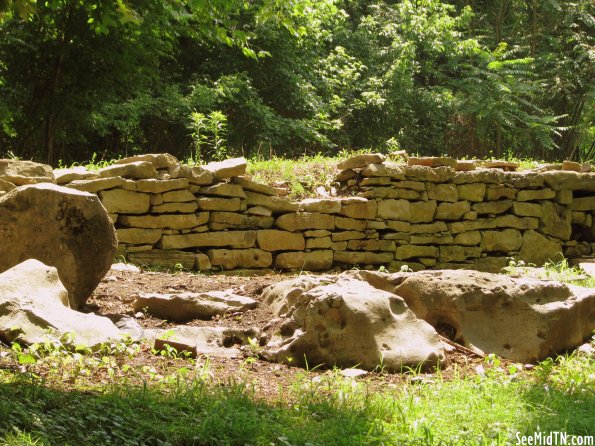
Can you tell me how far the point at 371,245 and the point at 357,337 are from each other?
15.2ft

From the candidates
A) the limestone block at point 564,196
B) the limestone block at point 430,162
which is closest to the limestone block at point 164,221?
the limestone block at point 430,162

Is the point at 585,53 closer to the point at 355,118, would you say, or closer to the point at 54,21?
the point at 355,118

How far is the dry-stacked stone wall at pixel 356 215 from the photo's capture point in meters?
7.79

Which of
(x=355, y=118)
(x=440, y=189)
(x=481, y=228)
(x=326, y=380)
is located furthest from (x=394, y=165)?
(x=355, y=118)

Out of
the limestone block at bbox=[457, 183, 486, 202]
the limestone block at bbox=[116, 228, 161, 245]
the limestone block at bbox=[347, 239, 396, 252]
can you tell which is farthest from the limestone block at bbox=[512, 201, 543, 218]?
the limestone block at bbox=[116, 228, 161, 245]

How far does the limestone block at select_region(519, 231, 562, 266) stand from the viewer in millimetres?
9445

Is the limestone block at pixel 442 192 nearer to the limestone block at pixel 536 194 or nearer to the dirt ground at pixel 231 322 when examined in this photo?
the limestone block at pixel 536 194

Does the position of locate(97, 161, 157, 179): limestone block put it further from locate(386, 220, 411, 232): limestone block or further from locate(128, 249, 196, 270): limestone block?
locate(386, 220, 411, 232): limestone block

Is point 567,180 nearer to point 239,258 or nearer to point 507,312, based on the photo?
point 239,258

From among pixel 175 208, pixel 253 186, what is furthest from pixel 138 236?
pixel 253 186

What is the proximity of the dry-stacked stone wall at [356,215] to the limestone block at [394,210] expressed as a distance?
0.04 ft

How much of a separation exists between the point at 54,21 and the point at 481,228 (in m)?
6.68

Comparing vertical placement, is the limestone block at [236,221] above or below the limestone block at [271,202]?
below

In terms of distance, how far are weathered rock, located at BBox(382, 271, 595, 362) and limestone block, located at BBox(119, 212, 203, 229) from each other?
144 inches
